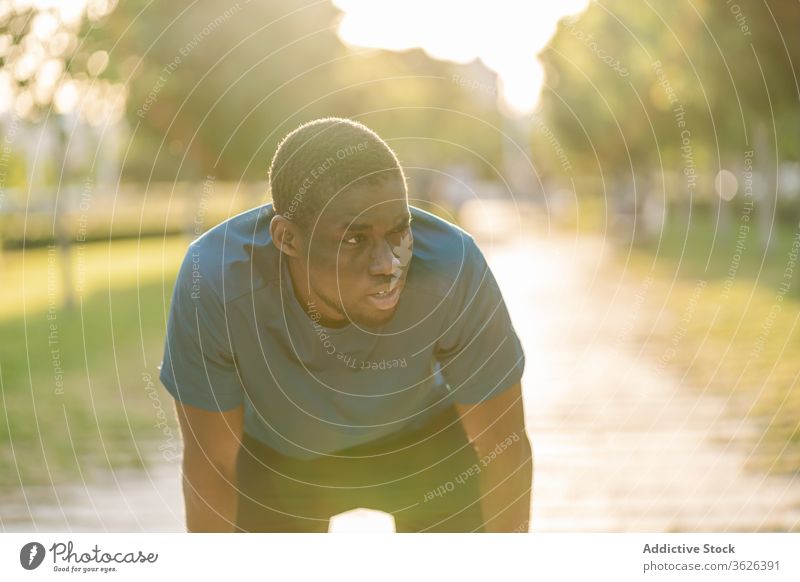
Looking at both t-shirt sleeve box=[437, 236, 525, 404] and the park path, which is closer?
t-shirt sleeve box=[437, 236, 525, 404]

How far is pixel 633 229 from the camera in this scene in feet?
75.4

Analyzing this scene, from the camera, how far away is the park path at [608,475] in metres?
4.30

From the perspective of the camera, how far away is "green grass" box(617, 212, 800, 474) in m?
5.74

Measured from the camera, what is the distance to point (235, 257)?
8.79 feet

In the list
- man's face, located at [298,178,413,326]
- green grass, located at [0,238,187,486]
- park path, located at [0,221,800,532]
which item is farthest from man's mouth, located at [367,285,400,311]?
green grass, located at [0,238,187,486]

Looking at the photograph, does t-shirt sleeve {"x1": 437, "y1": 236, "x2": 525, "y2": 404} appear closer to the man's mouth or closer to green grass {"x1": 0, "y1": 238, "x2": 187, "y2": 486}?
the man's mouth

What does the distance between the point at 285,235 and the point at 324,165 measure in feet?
0.75

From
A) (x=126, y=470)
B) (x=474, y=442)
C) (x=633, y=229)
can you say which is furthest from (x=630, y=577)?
(x=633, y=229)

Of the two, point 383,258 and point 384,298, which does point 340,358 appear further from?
point 383,258

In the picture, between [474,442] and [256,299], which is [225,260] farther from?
[474,442]

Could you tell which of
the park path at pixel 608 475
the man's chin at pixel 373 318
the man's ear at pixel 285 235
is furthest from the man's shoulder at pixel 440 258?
the park path at pixel 608 475

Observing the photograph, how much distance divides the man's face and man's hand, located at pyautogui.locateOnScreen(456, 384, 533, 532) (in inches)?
15.4

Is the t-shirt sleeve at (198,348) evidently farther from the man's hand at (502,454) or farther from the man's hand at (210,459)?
the man's hand at (502,454)

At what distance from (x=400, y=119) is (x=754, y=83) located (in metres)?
15.5
